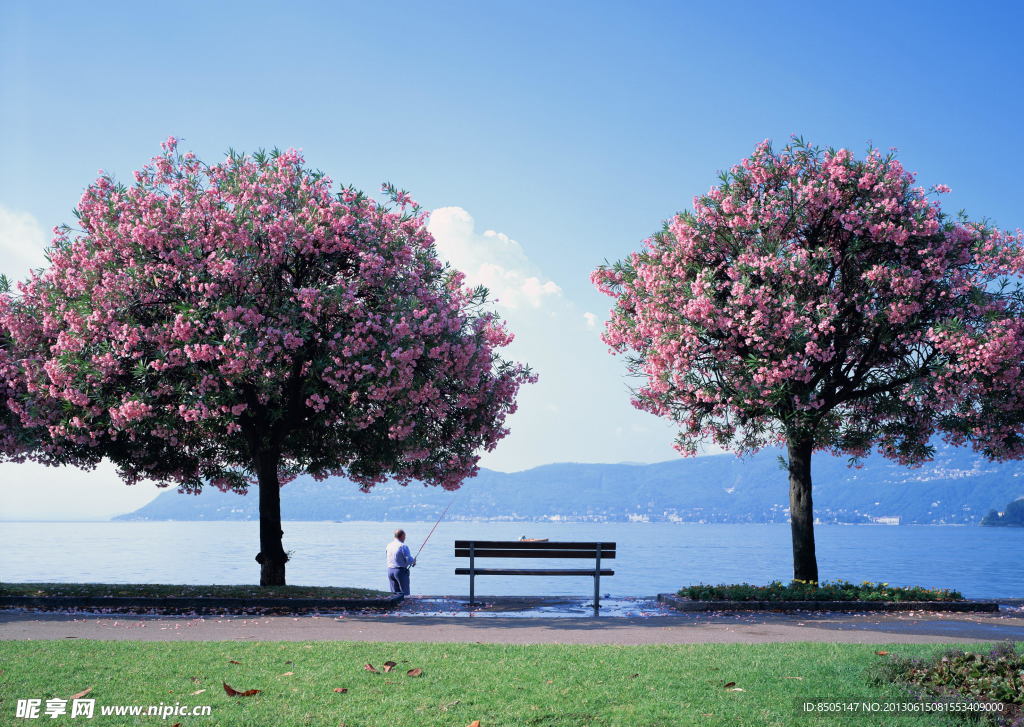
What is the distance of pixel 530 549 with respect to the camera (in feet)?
57.8

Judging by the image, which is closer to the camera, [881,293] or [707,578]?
[881,293]

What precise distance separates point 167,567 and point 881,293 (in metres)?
76.7

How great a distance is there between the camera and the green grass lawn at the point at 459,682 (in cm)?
761

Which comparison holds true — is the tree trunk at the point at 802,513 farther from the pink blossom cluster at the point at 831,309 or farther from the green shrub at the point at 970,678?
the green shrub at the point at 970,678

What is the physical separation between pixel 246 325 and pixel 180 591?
546cm

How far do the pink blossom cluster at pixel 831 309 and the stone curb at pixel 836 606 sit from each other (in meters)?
4.43

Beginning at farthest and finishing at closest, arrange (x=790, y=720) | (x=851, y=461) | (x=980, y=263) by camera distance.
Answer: (x=851, y=461) < (x=980, y=263) < (x=790, y=720)

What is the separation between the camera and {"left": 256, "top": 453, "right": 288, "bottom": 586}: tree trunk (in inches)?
808

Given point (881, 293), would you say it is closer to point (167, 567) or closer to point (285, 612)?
point (285, 612)

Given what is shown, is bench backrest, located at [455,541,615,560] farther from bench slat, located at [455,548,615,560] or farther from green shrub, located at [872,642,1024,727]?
green shrub, located at [872,642,1024,727]

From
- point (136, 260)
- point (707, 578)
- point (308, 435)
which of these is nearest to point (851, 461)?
point (308, 435)

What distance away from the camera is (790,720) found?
7.62 meters

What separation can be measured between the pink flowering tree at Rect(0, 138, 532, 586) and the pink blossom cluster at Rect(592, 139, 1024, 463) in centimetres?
505

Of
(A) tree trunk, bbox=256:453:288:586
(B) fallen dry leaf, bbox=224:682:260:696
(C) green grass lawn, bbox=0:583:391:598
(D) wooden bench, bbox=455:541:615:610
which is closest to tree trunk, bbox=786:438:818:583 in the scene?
(D) wooden bench, bbox=455:541:615:610
